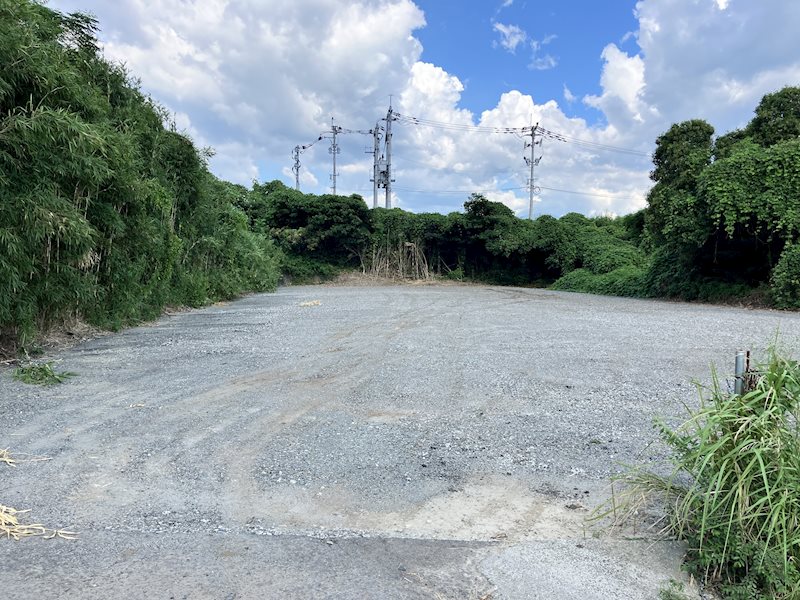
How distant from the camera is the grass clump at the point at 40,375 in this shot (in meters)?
4.61

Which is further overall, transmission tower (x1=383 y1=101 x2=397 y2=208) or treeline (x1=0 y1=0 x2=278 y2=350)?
transmission tower (x1=383 y1=101 x2=397 y2=208)

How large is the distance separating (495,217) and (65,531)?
79.6ft

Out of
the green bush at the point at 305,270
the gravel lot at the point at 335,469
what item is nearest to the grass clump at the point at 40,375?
the gravel lot at the point at 335,469

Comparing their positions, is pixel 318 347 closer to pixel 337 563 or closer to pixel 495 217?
pixel 337 563

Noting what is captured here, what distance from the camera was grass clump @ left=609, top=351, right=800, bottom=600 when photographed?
1783 millimetres

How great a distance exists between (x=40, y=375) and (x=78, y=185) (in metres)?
2.37

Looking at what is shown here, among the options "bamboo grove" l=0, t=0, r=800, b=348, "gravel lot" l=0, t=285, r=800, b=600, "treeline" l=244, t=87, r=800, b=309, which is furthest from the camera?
"treeline" l=244, t=87, r=800, b=309

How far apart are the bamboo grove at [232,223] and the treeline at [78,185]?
0.02m

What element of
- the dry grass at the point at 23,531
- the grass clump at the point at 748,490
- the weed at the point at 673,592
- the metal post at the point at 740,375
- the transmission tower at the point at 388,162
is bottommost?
the dry grass at the point at 23,531

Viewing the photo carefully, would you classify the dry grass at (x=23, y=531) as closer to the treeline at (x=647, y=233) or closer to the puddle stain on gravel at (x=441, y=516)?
the puddle stain on gravel at (x=441, y=516)

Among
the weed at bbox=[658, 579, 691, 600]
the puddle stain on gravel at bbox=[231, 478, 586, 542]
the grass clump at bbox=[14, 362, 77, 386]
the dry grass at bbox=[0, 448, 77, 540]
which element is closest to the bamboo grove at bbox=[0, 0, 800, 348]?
the grass clump at bbox=[14, 362, 77, 386]

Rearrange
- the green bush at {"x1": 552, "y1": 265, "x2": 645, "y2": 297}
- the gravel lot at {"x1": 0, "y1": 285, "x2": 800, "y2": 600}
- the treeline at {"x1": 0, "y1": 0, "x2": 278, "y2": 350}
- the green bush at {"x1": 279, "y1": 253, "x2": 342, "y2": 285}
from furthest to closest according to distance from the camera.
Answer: the green bush at {"x1": 279, "y1": 253, "x2": 342, "y2": 285} < the green bush at {"x1": 552, "y1": 265, "x2": 645, "y2": 297} < the treeline at {"x1": 0, "y1": 0, "x2": 278, "y2": 350} < the gravel lot at {"x1": 0, "y1": 285, "x2": 800, "y2": 600}

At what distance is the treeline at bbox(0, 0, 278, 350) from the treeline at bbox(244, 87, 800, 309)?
40.0 feet

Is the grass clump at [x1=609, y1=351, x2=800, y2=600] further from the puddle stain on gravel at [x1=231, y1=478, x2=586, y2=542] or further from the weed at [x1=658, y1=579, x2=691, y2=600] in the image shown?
the puddle stain on gravel at [x1=231, y1=478, x2=586, y2=542]
